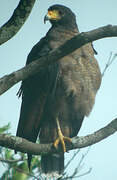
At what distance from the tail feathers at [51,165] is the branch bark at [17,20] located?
8.10 ft

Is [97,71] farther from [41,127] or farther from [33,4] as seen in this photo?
[33,4]

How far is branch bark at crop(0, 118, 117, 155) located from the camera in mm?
3447

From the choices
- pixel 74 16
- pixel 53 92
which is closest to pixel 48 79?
pixel 53 92

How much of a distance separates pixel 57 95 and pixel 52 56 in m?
1.68

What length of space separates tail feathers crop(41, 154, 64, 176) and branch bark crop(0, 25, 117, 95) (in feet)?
7.68

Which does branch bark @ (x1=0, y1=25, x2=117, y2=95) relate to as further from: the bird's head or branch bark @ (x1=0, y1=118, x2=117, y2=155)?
the bird's head

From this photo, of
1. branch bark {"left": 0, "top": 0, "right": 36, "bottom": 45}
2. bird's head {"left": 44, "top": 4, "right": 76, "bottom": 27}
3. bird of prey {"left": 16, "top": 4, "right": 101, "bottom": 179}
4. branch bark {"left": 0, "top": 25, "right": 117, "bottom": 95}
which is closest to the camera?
branch bark {"left": 0, "top": 25, "right": 117, "bottom": 95}

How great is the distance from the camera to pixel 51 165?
5.26 metres

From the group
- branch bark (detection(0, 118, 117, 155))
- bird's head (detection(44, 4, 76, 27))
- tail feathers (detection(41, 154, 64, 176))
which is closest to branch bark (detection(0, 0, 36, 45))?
branch bark (detection(0, 118, 117, 155))

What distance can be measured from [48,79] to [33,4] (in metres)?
1.52


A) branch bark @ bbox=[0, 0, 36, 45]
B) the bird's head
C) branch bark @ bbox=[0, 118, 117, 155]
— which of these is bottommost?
branch bark @ bbox=[0, 118, 117, 155]

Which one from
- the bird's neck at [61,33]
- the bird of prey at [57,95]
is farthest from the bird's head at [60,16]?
the bird of prey at [57,95]

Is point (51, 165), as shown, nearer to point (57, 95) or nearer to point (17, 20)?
point (57, 95)

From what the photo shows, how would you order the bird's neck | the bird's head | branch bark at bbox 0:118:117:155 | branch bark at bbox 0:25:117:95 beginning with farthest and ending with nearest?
the bird's head
the bird's neck
branch bark at bbox 0:118:117:155
branch bark at bbox 0:25:117:95
